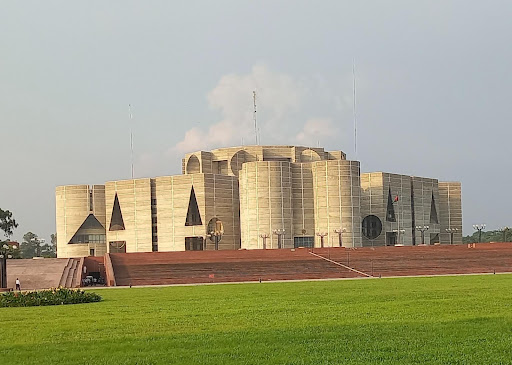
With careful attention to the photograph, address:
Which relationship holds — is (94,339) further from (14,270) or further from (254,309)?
(14,270)

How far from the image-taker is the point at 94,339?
1366 centimetres

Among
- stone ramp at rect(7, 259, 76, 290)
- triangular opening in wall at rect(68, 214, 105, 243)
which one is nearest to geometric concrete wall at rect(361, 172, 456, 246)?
triangular opening in wall at rect(68, 214, 105, 243)

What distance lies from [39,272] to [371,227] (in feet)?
147

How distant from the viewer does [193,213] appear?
266 feet

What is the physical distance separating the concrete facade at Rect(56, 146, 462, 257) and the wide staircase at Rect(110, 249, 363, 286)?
22197 millimetres

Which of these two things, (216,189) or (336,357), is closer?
(336,357)

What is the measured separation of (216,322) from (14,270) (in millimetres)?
37242

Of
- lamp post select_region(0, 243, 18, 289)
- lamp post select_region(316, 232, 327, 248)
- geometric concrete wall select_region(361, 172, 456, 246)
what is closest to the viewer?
lamp post select_region(0, 243, 18, 289)

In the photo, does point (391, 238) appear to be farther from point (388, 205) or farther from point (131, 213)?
point (131, 213)

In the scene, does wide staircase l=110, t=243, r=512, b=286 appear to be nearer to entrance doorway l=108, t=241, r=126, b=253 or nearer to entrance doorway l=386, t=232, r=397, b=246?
Result: entrance doorway l=386, t=232, r=397, b=246

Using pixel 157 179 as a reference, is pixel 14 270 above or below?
below

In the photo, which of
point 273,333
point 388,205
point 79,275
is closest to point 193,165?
point 388,205

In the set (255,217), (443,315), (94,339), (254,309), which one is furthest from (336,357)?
(255,217)

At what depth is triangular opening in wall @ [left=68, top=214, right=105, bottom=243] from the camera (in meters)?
86.2
